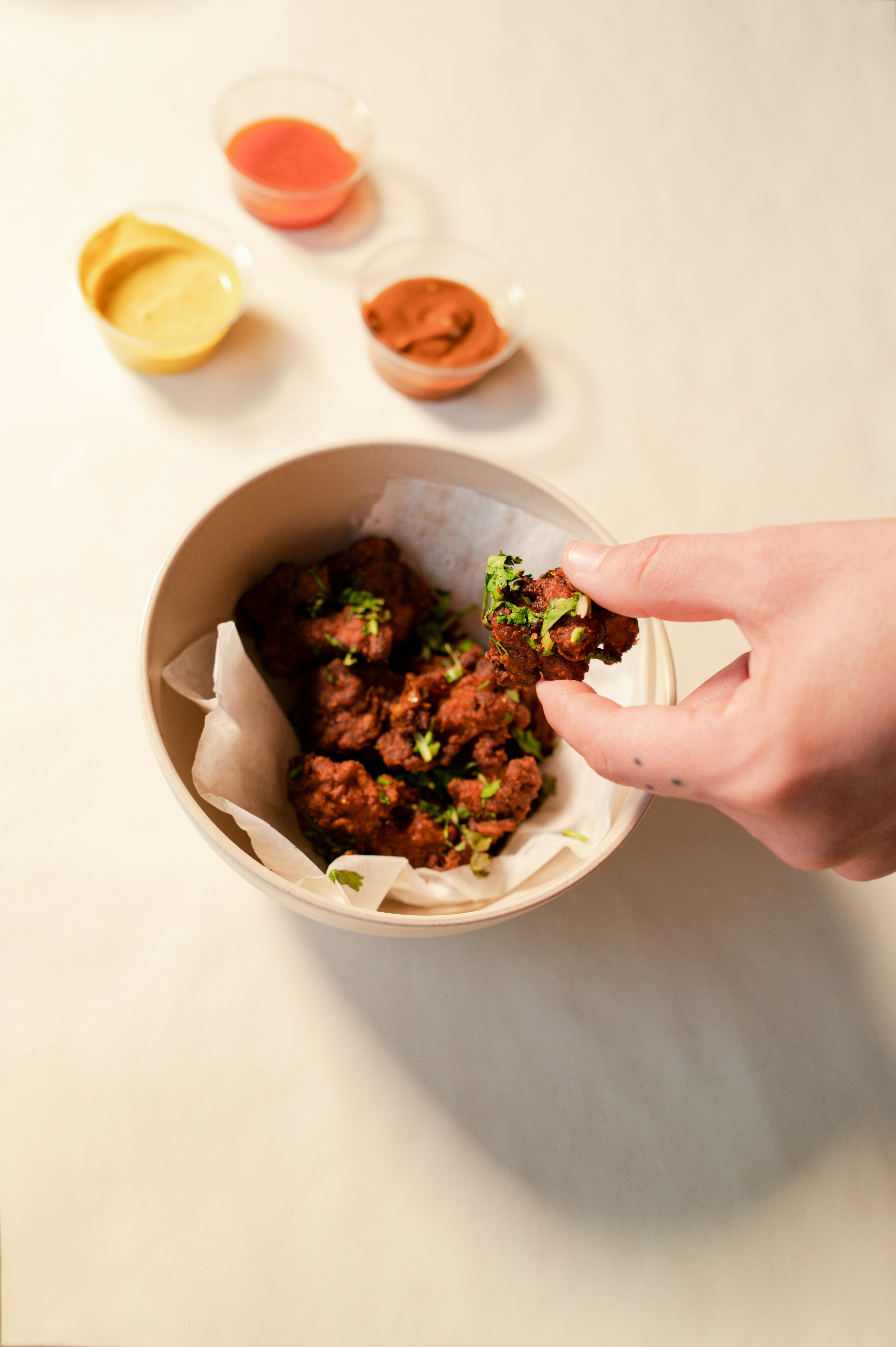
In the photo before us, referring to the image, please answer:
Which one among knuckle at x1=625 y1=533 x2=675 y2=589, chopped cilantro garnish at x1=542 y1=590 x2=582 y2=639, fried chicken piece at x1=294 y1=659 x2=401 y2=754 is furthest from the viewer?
fried chicken piece at x1=294 y1=659 x2=401 y2=754

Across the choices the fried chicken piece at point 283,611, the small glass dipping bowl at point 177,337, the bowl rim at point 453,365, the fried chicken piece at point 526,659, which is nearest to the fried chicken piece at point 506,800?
the fried chicken piece at point 526,659

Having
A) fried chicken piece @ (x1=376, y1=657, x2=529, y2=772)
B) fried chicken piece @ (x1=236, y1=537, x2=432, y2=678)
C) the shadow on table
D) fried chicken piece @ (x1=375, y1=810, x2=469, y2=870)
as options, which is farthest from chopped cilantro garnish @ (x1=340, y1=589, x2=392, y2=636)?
the shadow on table

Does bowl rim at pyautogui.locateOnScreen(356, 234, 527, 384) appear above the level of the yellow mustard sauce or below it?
below

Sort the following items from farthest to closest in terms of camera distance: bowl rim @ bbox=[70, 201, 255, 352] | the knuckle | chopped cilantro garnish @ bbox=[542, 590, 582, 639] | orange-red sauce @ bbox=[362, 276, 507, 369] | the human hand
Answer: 1. orange-red sauce @ bbox=[362, 276, 507, 369]
2. bowl rim @ bbox=[70, 201, 255, 352]
3. chopped cilantro garnish @ bbox=[542, 590, 582, 639]
4. the knuckle
5. the human hand

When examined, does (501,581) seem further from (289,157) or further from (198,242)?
(289,157)

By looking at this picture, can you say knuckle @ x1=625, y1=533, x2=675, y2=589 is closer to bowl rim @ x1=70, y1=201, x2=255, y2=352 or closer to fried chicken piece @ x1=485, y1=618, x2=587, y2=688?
fried chicken piece @ x1=485, y1=618, x2=587, y2=688

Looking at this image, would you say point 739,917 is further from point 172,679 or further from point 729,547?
point 172,679

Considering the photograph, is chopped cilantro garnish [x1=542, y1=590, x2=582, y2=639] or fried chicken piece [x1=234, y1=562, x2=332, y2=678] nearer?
chopped cilantro garnish [x1=542, y1=590, x2=582, y2=639]

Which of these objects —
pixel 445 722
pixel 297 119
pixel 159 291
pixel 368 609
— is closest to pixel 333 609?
pixel 368 609
